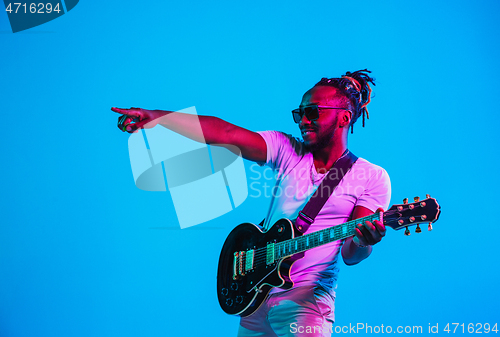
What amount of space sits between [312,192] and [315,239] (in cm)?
28

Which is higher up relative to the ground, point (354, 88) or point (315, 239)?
point (354, 88)

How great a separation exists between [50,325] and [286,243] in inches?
103

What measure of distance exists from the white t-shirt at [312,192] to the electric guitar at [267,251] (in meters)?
0.09

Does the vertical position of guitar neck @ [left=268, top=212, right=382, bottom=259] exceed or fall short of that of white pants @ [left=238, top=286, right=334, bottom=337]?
it exceeds it

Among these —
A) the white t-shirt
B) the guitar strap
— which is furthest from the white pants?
the guitar strap

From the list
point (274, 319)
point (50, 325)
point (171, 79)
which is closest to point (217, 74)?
point (171, 79)

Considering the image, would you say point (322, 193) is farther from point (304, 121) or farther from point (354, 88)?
point (354, 88)

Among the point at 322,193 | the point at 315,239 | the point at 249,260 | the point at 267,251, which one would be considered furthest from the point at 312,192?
the point at 249,260

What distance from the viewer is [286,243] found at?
1.96 meters

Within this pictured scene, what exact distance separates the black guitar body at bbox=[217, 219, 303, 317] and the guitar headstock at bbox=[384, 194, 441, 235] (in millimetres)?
478

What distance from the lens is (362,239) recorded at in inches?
69.8

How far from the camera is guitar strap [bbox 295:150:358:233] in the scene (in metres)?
2.00

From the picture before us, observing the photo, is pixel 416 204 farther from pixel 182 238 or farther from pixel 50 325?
pixel 50 325

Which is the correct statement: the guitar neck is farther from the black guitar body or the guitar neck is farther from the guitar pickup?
the guitar pickup
